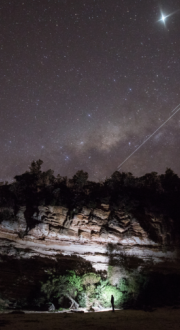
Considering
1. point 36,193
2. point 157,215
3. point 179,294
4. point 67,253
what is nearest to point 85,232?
point 67,253

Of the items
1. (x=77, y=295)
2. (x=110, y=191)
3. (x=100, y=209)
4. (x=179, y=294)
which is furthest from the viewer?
(x=110, y=191)

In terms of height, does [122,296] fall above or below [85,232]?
below

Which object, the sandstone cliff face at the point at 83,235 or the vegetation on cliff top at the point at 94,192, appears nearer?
the sandstone cliff face at the point at 83,235

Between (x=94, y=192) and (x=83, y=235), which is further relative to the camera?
(x=94, y=192)

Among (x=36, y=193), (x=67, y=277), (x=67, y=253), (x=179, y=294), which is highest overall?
(x=36, y=193)

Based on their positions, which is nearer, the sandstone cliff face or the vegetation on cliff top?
the sandstone cliff face

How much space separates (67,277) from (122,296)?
6027 millimetres

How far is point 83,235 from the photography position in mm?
21672

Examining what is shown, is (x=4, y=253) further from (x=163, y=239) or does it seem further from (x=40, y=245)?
(x=163, y=239)

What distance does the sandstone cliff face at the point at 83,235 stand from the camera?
64.3ft

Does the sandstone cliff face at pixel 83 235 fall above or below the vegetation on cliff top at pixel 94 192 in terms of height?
below

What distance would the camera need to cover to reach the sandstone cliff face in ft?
64.3

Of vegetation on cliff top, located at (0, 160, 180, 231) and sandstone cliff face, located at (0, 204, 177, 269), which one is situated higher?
vegetation on cliff top, located at (0, 160, 180, 231)

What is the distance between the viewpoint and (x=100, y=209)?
23.9 m
